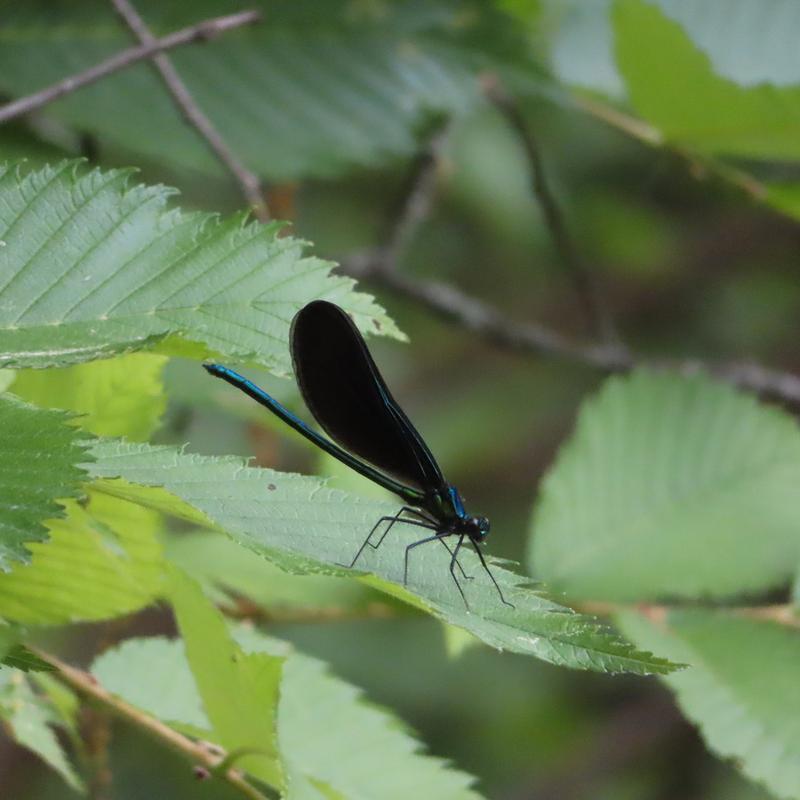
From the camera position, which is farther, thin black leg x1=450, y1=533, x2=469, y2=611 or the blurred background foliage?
the blurred background foliage

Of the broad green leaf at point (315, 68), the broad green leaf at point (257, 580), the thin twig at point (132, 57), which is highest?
the broad green leaf at point (315, 68)

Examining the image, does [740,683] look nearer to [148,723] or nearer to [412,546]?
[412,546]

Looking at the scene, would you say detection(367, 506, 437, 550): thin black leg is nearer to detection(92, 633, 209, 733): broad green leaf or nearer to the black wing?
the black wing

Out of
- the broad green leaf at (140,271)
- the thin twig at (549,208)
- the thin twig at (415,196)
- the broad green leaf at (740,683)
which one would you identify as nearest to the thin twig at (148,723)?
the broad green leaf at (140,271)

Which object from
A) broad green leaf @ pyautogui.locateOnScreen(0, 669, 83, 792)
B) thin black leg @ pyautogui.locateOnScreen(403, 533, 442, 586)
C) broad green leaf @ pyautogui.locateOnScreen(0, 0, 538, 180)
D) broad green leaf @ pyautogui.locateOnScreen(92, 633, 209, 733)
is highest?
broad green leaf @ pyautogui.locateOnScreen(0, 0, 538, 180)

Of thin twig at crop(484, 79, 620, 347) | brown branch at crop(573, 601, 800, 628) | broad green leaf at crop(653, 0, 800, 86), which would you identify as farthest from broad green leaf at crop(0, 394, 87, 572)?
broad green leaf at crop(653, 0, 800, 86)

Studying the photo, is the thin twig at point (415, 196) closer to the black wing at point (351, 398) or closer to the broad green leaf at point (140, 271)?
the black wing at point (351, 398)

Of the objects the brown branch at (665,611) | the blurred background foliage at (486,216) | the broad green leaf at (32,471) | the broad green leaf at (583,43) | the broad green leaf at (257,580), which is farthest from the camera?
the broad green leaf at (583,43)
